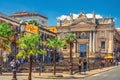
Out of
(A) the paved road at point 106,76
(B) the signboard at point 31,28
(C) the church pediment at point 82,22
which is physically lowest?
(A) the paved road at point 106,76

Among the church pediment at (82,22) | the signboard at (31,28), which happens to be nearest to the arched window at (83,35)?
the church pediment at (82,22)

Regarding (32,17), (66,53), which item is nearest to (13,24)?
(66,53)

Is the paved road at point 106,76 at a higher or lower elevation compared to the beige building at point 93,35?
lower

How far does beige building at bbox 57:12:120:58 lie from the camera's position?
111 m

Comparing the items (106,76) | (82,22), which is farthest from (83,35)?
(106,76)

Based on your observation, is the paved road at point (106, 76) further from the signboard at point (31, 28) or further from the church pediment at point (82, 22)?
the church pediment at point (82, 22)

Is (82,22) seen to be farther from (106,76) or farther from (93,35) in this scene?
(106,76)

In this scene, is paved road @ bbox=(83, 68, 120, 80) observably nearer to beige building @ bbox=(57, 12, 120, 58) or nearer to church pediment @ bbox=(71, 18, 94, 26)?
beige building @ bbox=(57, 12, 120, 58)

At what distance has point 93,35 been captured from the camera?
114 m

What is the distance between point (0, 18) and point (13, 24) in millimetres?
6971

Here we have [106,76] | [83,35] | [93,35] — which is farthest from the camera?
[83,35]

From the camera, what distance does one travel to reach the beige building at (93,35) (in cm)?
11119

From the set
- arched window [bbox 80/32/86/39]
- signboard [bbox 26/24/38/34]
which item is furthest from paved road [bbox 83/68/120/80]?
arched window [bbox 80/32/86/39]

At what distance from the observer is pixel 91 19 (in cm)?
11606
